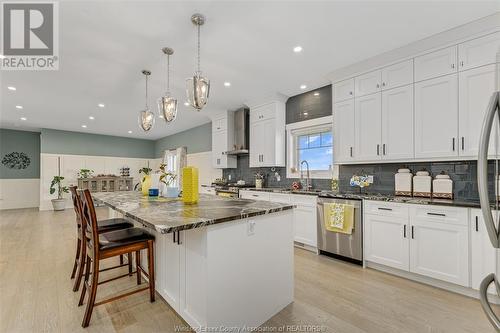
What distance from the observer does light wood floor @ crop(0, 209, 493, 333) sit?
187 centimetres

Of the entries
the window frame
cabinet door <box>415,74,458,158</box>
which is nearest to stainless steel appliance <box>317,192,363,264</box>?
the window frame

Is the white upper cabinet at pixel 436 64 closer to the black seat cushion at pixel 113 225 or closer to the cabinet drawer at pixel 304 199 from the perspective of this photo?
the cabinet drawer at pixel 304 199

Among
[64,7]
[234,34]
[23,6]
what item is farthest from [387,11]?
[23,6]

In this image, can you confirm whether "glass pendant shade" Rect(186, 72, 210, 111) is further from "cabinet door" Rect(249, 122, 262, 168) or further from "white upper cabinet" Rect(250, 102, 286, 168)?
"cabinet door" Rect(249, 122, 262, 168)

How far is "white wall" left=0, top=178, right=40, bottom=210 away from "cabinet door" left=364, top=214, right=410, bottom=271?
10.3 metres

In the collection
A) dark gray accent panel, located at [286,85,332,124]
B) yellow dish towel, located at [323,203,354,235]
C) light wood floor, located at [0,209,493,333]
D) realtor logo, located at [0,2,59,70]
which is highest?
realtor logo, located at [0,2,59,70]

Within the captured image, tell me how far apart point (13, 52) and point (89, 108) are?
8.94 ft

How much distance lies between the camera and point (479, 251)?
2.22 meters

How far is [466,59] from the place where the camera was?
251 cm

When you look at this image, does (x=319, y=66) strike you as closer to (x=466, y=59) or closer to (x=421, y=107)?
(x=421, y=107)

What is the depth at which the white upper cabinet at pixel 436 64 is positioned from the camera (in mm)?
2598

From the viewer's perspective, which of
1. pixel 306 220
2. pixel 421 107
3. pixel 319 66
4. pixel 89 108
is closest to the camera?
pixel 421 107

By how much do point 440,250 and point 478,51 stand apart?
2088 mm

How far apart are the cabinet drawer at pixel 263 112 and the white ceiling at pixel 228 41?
0.35 m
